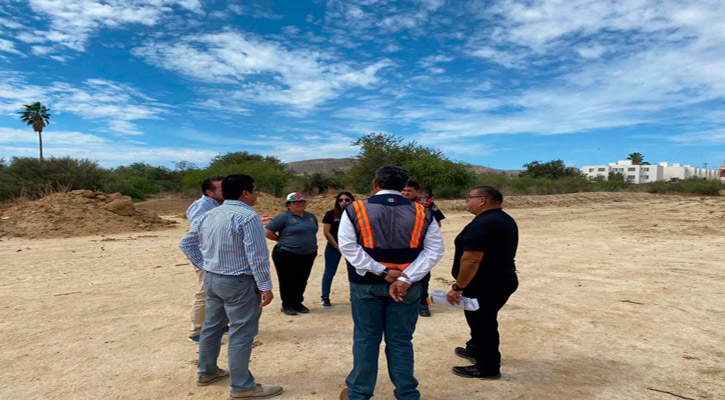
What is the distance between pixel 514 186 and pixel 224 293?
40.0 m

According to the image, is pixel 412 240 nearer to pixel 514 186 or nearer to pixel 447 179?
pixel 447 179

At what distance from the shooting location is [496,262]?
3.41 metres

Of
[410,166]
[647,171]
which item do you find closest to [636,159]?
[647,171]

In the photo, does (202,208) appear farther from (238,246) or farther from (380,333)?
(380,333)

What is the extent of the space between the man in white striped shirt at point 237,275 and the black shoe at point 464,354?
71.4 inches

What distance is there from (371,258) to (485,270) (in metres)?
1.24

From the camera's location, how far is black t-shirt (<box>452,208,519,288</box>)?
3.24 m

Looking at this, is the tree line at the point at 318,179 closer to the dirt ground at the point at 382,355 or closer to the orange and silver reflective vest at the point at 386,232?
the dirt ground at the point at 382,355

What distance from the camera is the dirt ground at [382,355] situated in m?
3.43

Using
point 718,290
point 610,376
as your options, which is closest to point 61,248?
point 610,376

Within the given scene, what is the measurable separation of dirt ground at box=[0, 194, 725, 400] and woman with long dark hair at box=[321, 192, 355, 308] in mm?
345

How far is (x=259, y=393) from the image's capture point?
10.4ft

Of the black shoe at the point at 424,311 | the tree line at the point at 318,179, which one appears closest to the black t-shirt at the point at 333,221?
the black shoe at the point at 424,311

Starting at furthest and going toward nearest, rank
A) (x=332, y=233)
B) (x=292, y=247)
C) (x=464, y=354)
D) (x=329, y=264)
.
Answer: (x=329, y=264) → (x=332, y=233) → (x=292, y=247) → (x=464, y=354)
